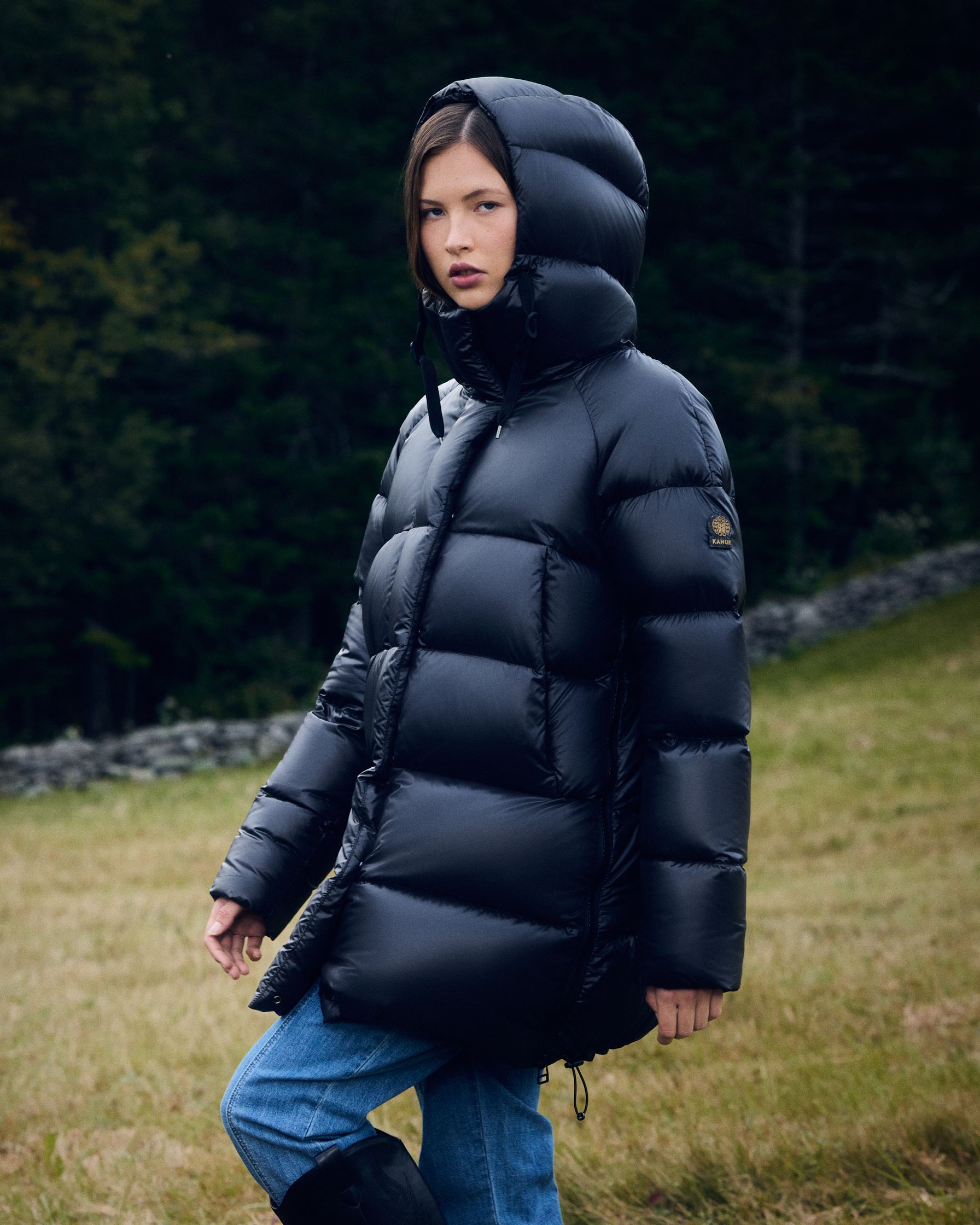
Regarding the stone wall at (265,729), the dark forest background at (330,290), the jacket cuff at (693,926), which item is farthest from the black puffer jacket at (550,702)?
the dark forest background at (330,290)

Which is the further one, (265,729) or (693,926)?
(265,729)

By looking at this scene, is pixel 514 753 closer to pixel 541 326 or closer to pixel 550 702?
pixel 550 702

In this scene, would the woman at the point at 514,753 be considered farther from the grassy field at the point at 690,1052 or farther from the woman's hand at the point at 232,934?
the grassy field at the point at 690,1052

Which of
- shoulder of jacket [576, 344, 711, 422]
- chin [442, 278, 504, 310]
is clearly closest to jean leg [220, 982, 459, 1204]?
shoulder of jacket [576, 344, 711, 422]

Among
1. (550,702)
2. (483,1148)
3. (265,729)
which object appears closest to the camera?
(550,702)

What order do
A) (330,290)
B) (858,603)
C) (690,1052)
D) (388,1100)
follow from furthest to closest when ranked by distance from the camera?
(330,290) → (858,603) → (690,1052) → (388,1100)

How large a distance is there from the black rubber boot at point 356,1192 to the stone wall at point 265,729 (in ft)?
36.5

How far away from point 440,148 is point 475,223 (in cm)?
15

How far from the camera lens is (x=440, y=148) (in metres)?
2.01

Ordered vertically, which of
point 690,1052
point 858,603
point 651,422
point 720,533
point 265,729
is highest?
point 651,422

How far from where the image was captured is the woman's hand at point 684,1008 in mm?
1767

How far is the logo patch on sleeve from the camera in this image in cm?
185

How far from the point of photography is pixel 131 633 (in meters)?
20.5

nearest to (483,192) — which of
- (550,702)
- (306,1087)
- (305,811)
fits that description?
(550,702)
